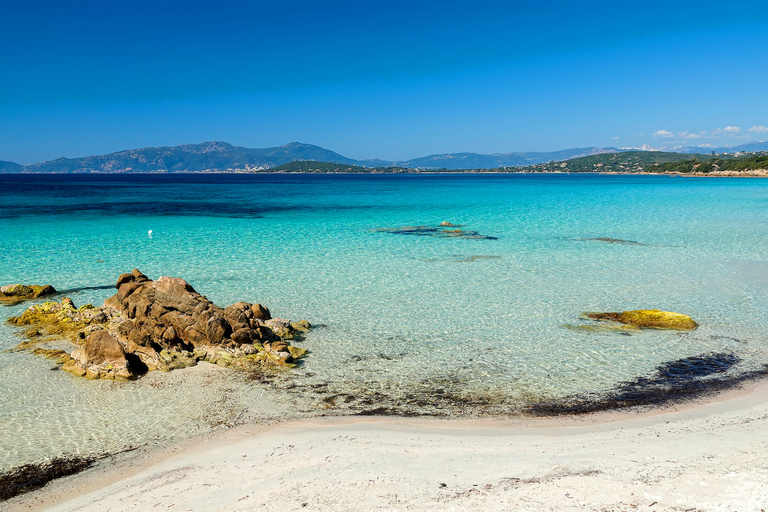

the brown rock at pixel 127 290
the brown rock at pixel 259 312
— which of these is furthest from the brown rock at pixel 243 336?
the brown rock at pixel 127 290

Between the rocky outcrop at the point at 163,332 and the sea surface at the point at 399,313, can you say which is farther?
the rocky outcrop at the point at 163,332

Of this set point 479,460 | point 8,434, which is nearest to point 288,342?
point 8,434

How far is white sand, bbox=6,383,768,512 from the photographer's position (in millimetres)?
5234

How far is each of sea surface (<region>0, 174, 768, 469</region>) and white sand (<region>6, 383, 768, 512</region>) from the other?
2.16 ft

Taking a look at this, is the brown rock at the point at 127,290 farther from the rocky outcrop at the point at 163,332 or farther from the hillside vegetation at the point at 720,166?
the hillside vegetation at the point at 720,166

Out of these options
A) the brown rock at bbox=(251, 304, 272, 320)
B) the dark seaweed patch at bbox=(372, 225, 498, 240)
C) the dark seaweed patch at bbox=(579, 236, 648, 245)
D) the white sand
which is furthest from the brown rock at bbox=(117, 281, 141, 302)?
the dark seaweed patch at bbox=(579, 236, 648, 245)

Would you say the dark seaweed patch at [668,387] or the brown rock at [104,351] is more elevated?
the brown rock at [104,351]

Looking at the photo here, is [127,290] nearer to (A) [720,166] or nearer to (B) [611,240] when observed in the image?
(B) [611,240]

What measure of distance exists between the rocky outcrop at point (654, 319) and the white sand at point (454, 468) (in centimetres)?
408

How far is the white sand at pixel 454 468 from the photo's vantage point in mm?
5234

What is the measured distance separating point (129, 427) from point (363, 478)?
3766 mm

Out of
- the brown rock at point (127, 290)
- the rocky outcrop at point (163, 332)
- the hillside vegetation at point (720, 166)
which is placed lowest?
the rocky outcrop at point (163, 332)

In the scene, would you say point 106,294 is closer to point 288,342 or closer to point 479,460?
point 288,342

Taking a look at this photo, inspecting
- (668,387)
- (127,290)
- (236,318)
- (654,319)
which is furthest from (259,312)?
(654,319)
